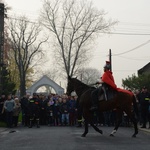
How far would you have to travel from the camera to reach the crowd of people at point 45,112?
2534cm

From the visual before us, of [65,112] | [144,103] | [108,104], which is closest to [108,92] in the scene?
[108,104]

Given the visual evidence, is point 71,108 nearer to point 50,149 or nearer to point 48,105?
point 48,105

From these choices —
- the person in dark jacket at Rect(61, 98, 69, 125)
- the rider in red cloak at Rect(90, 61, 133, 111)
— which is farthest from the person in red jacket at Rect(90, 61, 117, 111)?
the person in dark jacket at Rect(61, 98, 69, 125)

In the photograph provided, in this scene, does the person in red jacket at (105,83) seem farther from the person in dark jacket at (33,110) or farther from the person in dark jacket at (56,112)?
the person in dark jacket at (56,112)

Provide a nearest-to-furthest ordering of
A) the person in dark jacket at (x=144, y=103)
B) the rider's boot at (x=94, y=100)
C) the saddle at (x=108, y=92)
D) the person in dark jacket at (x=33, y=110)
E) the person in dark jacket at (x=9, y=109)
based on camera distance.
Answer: the saddle at (x=108, y=92) < the rider's boot at (x=94, y=100) < the person in dark jacket at (x=144, y=103) < the person in dark jacket at (x=9, y=109) < the person in dark jacket at (x=33, y=110)

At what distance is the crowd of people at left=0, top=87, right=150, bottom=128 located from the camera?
A: 25344 millimetres

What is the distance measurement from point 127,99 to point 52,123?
1146 cm

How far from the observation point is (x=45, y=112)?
27516mm

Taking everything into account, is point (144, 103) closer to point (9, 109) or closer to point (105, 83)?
point (105, 83)

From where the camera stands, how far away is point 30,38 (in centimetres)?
6412

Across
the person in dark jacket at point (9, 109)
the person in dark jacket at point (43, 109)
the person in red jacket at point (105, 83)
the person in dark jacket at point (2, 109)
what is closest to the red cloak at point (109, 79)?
the person in red jacket at point (105, 83)

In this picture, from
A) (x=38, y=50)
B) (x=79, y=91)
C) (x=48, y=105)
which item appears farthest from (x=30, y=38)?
(x=79, y=91)

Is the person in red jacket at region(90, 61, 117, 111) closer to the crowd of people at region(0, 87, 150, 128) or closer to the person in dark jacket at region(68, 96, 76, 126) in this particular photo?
the crowd of people at region(0, 87, 150, 128)

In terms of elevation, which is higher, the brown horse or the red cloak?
the red cloak
